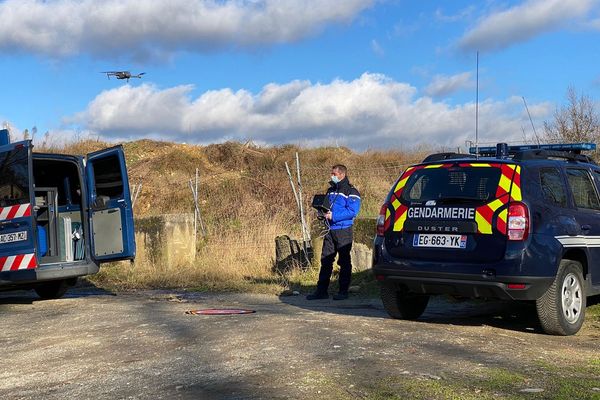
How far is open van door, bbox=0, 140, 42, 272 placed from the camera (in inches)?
351

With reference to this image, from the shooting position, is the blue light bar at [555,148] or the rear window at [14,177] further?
the rear window at [14,177]

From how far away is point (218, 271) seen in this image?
12391mm

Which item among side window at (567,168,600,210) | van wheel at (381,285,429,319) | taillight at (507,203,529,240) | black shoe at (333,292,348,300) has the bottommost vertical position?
black shoe at (333,292,348,300)

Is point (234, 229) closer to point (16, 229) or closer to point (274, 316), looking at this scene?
point (16, 229)

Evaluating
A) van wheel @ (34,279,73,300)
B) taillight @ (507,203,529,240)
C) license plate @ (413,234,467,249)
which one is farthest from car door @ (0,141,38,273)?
taillight @ (507,203,529,240)

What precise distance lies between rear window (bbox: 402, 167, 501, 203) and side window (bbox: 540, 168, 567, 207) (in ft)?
1.73

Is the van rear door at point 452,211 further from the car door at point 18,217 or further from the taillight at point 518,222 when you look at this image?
the car door at point 18,217

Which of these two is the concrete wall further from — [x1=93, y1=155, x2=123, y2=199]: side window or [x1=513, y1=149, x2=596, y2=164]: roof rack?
[x1=513, y1=149, x2=596, y2=164]: roof rack

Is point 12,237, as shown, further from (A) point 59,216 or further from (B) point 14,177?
(A) point 59,216

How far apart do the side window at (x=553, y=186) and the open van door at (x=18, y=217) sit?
6328mm

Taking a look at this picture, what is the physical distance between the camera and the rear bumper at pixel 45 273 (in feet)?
29.2

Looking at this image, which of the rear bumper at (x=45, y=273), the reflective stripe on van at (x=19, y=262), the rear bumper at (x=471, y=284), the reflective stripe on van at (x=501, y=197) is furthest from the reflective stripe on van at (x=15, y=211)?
the reflective stripe on van at (x=501, y=197)

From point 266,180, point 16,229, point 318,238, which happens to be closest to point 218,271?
point 318,238

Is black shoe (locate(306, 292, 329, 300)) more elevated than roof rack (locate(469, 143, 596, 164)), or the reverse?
roof rack (locate(469, 143, 596, 164))
